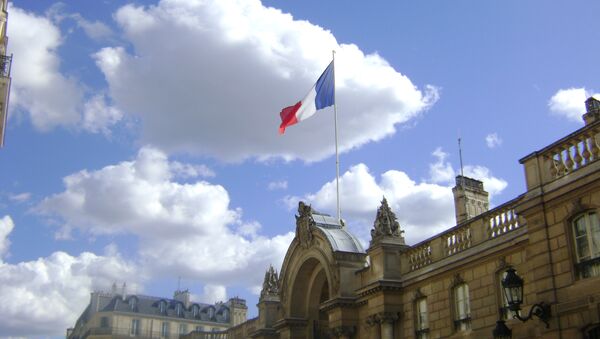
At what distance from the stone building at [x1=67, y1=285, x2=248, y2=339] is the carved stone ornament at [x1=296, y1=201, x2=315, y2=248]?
33.8 metres

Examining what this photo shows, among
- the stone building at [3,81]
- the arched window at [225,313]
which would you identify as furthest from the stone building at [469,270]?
the arched window at [225,313]

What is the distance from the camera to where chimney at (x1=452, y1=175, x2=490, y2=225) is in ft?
117

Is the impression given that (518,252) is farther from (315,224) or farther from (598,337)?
(315,224)

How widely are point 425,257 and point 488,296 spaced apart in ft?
14.9

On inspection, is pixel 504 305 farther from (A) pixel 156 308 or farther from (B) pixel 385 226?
(A) pixel 156 308

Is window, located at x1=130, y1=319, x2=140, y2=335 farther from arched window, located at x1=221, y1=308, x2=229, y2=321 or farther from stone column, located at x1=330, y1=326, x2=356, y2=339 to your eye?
stone column, located at x1=330, y1=326, x2=356, y2=339

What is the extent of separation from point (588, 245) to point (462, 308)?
7.86 m

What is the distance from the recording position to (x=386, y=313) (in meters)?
29.1

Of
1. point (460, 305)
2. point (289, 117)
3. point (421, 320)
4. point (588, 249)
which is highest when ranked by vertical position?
point (289, 117)

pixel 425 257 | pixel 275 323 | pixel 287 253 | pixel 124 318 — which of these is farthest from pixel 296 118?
pixel 124 318

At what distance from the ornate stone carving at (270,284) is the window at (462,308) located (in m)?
17.3

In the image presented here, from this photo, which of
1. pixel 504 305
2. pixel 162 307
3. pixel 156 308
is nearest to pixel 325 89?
pixel 504 305

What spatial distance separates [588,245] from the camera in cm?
1870

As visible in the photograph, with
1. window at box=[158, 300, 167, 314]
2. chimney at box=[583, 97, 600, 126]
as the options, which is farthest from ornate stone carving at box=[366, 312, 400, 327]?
window at box=[158, 300, 167, 314]
